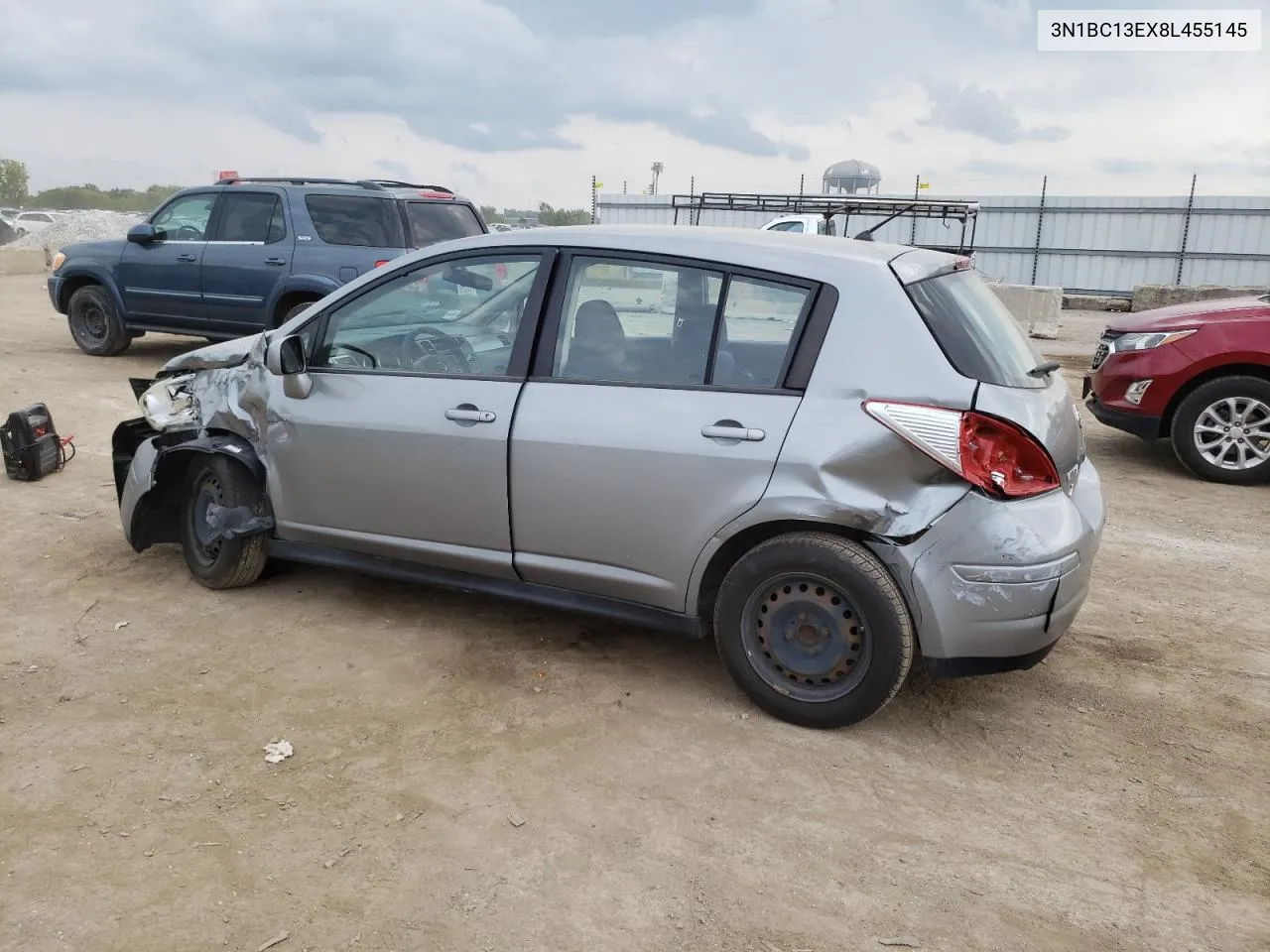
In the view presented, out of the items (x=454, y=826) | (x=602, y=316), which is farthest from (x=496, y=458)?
(x=454, y=826)

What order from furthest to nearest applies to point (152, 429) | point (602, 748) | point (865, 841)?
point (152, 429) < point (602, 748) < point (865, 841)

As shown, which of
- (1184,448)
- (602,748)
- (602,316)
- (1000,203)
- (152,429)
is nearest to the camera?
(602,748)

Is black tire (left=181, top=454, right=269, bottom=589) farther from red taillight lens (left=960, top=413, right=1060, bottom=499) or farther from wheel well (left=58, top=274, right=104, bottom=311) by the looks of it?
wheel well (left=58, top=274, right=104, bottom=311)

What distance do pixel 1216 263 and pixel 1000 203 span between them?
508 centimetres

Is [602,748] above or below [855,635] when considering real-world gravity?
below

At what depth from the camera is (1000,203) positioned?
1000 inches

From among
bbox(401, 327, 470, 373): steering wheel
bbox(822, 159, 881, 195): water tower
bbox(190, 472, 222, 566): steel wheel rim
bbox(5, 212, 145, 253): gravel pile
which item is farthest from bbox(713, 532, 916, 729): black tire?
bbox(5, 212, 145, 253): gravel pile

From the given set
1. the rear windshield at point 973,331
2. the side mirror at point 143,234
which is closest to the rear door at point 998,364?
the rear windshield at point 973,331

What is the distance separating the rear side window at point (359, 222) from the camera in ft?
31.1

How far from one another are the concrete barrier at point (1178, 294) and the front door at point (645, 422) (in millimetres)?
15590

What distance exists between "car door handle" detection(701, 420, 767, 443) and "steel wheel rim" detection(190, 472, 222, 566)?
245 centimetres

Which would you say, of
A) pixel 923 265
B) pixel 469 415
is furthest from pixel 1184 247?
pixel 469 415

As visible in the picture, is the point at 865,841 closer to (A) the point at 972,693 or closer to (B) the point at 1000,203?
(A) the point at 972,693

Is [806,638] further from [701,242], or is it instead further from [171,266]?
[171,266]
